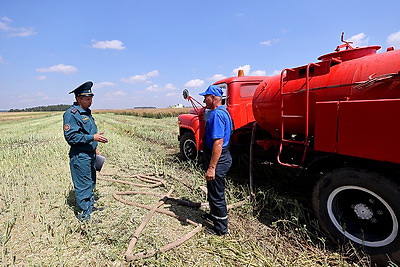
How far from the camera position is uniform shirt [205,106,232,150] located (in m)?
2.69

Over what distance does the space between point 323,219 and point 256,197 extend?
1350 mm

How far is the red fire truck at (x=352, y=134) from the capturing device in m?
2.17

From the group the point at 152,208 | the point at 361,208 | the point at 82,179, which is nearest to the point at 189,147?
the point at 152,208

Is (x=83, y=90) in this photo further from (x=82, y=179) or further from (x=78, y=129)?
(x=82, y=179)

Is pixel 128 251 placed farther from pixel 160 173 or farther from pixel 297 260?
pixel 160 173

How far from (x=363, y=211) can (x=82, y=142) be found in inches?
143

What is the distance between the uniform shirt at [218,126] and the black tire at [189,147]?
2.94 meters

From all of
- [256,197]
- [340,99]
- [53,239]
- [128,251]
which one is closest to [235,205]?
[256,197]

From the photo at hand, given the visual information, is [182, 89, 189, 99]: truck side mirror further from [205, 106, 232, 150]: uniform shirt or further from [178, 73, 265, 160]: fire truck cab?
[205, 106, 232, 150]: uniform shirt

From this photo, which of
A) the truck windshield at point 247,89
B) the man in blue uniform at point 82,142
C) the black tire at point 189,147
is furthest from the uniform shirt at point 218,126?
the black tire at point 189,147

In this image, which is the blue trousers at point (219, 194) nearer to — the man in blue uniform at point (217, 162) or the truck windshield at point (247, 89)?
the man in blue uniform at point (217, 162)

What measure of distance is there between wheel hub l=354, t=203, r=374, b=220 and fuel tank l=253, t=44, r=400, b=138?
3.66ft

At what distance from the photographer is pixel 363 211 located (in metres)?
2.51

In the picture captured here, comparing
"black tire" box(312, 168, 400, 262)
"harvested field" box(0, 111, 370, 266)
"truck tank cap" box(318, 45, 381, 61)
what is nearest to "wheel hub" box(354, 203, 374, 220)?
"black tire" box(312, 168, 400, 262)
